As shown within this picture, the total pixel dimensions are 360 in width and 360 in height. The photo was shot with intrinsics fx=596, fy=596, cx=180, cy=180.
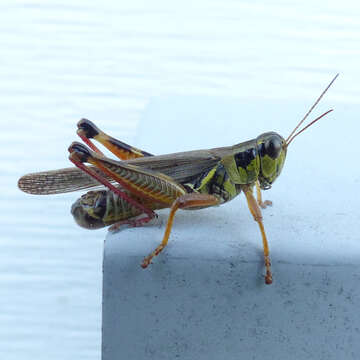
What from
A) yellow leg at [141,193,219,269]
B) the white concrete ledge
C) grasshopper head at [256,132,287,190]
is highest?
grasshopper head at [256,132,287,190]

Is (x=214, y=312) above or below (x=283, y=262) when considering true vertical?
below

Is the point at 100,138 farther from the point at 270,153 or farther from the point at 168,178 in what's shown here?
the point at 270,153

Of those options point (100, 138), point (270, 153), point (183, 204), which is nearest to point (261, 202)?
point (270, 153)

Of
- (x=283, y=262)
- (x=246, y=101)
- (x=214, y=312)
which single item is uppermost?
(x=283, y=262)

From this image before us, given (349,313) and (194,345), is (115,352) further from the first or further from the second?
(349,313)

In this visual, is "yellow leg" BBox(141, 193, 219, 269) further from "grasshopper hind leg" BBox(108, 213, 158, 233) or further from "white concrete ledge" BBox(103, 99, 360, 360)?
"grasshopper hind leg" BBox(108, 213, 158, 233)

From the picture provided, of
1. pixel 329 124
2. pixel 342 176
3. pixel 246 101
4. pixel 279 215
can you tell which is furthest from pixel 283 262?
pixel 246 101

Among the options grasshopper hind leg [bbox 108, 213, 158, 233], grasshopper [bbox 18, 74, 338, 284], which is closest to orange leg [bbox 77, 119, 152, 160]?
grasshopper [bbox 18, 74, 338, 284]
